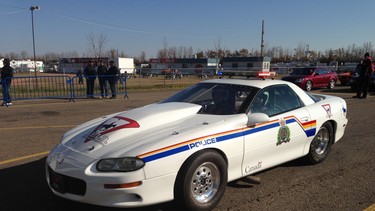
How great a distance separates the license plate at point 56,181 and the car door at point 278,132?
207 centimetres

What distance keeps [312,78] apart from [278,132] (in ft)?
55.1

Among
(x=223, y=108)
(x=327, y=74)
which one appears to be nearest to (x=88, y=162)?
(x=223, y=108)

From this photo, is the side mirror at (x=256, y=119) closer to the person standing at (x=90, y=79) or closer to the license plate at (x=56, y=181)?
the license plate at (x=56, y=181)

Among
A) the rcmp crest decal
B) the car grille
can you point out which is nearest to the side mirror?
the rcmp crest decal

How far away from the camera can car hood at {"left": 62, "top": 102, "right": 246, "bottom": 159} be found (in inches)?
132

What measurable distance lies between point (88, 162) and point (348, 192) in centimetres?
318

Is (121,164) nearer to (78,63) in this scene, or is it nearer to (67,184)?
(67,184)

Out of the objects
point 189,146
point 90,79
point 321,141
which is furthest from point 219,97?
point 90,79

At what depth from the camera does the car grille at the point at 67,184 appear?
3207 millimetres

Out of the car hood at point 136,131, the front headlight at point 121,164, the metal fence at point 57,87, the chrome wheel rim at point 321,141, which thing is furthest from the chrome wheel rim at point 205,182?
the metal fence at point 57,87

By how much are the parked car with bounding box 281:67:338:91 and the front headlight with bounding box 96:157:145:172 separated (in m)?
17.4

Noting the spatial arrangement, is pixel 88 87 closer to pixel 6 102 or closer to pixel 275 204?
pixel 6 102

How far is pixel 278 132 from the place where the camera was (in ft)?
14.2

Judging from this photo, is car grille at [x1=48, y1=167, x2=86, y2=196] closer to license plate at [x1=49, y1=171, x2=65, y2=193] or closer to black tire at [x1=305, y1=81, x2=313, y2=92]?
license plate at [x1=49, y1=171, x2=65, y2=193]
